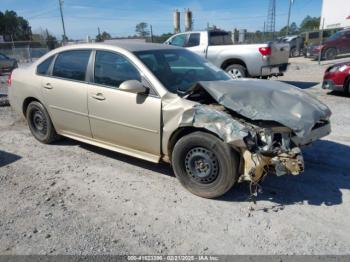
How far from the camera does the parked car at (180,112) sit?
11.0ft

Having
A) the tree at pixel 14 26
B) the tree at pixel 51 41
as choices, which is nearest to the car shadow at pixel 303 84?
the tree at pixel 51 41

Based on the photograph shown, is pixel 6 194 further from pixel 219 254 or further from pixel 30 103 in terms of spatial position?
pixel 219 254

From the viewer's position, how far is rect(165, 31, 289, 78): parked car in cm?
1003

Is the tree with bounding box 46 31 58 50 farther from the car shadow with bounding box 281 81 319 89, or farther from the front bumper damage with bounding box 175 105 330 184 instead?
the front bumper damage with bounding box 175 105 330 184

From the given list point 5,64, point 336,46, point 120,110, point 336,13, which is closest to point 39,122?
point 120,110

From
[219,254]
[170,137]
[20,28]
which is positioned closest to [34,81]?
[170,137]

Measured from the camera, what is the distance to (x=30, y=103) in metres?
5.61

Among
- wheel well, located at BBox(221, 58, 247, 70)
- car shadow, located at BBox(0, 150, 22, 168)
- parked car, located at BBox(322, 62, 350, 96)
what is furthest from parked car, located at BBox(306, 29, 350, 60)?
car shadow, located at BBox(0, 150, 22, 168)

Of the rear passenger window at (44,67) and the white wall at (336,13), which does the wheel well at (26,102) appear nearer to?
the rear passenger window at (44,67)

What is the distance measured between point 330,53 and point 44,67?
1835 centimetres

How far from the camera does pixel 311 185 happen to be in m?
3.98

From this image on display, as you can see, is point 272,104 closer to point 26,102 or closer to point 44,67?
point 44,67

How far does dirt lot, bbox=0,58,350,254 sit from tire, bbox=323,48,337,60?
16428mm

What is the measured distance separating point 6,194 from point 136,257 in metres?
2.10
